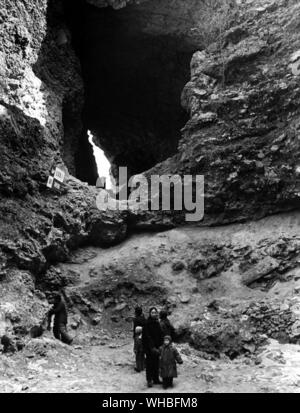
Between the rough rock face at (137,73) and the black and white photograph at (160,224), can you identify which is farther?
the rough rock face at (137,73)

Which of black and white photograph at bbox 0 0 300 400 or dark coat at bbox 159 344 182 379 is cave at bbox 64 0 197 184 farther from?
dark coat at bbox 159 344 182 379

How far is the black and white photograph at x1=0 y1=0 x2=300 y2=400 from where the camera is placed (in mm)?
8680

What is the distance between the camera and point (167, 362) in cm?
768

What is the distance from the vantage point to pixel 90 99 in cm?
2247

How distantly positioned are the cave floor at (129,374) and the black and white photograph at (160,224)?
0.13 ft

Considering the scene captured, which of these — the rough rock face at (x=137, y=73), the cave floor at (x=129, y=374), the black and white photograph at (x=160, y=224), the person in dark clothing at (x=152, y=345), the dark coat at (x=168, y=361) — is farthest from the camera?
the rough rock face at (x=137, y=73)

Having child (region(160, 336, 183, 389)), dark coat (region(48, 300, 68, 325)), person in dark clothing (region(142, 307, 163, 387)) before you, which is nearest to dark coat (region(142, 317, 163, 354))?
person in dark clothing (region(142, 307, 163, 387))

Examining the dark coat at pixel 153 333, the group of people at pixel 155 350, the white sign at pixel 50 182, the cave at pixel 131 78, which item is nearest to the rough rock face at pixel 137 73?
the cave at pixel 131 78

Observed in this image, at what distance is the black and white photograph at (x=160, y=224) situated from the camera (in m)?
8.68

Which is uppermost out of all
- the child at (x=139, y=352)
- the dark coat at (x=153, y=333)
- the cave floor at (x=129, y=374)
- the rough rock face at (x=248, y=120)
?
the rough rock face at (x=248, y=120)

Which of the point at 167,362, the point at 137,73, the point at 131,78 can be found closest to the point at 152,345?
the point at 167,362

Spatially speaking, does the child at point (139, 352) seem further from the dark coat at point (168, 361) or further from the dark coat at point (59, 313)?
the dark coat at point (59, 313)

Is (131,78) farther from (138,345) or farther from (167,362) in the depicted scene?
(167,362)
